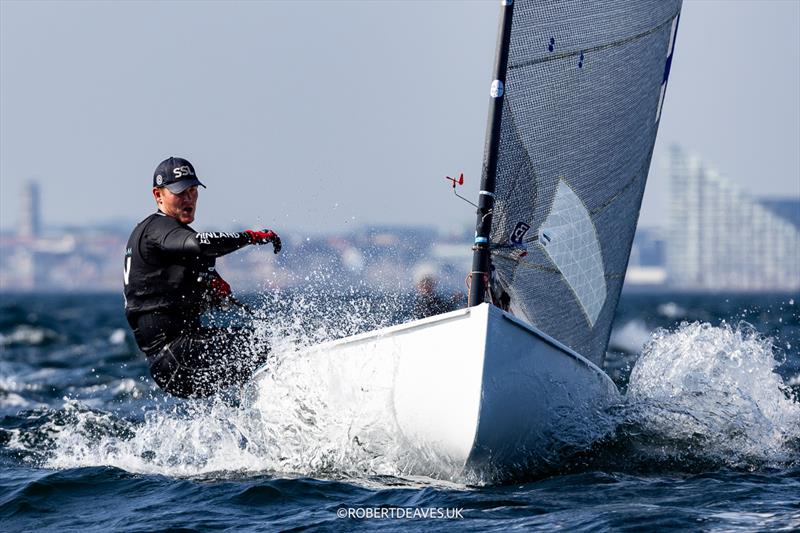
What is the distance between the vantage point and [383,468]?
675cm

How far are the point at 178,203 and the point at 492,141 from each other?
72.6 inches

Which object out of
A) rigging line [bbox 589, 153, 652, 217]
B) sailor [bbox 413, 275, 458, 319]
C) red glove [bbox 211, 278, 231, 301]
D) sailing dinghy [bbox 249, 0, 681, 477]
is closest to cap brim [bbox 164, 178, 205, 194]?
red glove [bbox 211, 278, 231, 301]

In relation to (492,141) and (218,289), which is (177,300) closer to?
(218,289)

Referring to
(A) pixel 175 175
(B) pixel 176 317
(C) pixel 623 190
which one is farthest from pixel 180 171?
(C) pixel 623 190

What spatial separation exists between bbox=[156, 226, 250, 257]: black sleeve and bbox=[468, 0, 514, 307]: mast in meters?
1.30

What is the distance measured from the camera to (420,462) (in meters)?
6.51

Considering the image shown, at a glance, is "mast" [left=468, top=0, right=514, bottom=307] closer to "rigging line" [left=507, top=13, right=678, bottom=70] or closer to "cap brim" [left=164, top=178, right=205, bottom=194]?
"rigging line" [left=507, top=13, right=678, bottom=70]

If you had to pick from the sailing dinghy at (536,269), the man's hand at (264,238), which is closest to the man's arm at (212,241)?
the man's hand at (264,238)

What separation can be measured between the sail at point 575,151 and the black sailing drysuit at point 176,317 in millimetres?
1692

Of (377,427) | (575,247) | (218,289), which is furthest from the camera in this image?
(575,247)

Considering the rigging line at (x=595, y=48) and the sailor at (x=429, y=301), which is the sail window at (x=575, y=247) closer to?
the rigging line at (x=595, y=48)

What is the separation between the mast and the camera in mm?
6719

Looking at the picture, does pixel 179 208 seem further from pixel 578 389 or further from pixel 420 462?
pixel 578 389

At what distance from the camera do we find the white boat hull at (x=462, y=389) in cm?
610
